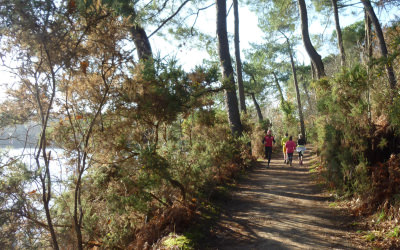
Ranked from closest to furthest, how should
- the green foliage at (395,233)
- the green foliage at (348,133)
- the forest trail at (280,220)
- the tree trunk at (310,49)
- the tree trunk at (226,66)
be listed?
the green foliage at (395,233) < the forest trail at (280,220) < the green foliage at (348,133) < the tree trunk at (310,49) < the tree trunk at (226,66)

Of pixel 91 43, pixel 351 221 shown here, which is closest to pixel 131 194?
pixel 91 43

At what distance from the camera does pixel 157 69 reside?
5.29m

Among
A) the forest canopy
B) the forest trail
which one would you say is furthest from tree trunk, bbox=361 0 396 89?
the forest trail

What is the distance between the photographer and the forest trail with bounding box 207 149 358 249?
186 inches

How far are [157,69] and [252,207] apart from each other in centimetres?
404

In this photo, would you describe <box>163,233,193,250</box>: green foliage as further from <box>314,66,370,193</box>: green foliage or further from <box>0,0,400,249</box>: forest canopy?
<box>314,66,370,193</box>: green foliage

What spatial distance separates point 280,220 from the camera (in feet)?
18.5

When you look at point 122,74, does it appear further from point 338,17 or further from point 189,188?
point 338,17

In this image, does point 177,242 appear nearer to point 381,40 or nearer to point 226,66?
point 226,66

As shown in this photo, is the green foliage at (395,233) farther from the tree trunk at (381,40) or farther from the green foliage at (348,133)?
the tree trunk at (381,40)

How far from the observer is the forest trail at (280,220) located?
15.5 feet

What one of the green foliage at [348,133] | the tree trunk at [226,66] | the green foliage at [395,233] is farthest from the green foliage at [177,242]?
the tree trunk at [226,66]

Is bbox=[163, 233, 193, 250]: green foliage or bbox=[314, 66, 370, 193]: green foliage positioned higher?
bbox=[314, 66, 370, 193]: green foliage

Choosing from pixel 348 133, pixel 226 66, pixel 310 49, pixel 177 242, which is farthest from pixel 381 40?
pixel 177 242
